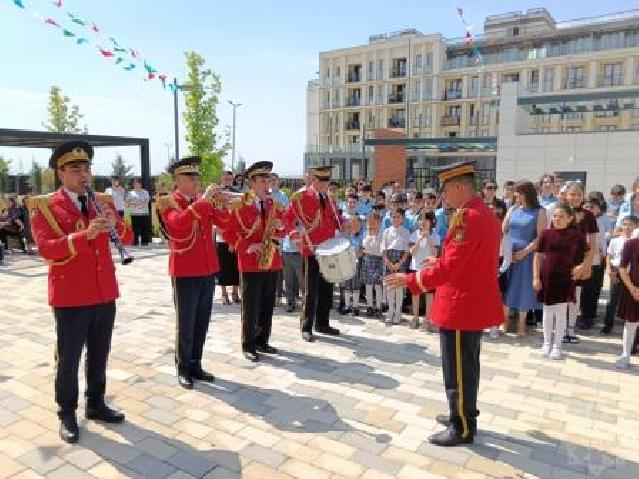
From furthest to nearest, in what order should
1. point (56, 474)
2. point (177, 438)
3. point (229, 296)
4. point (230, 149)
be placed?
point (230, 149) → point (229, 296) → point (177, 438) → point (56, 474)

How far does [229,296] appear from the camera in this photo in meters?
8.53

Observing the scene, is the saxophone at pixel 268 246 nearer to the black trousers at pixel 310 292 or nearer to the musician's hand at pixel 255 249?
the musician's hand at pixel 255 249

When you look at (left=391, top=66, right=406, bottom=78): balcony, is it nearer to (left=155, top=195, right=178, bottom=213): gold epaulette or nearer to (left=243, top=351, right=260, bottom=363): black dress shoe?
(left=243, top=351, right=260, bottom=363): black dress shoe

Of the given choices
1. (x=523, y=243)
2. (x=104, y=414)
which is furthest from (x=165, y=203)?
(x=523, y=243)

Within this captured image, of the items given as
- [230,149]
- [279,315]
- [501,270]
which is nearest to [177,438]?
[279,315]

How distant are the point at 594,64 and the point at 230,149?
38.0 metres

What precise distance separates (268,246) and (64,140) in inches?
428

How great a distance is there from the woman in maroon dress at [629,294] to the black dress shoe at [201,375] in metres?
4.29

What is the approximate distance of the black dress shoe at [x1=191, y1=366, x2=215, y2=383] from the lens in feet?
15.9

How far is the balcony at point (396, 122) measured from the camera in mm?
58344

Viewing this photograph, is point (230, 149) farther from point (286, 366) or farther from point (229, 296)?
point (286, 366)

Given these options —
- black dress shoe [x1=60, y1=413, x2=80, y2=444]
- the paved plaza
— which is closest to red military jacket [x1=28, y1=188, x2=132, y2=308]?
black dress shoe [x1=60, y1=413, x2=80, y2=444]

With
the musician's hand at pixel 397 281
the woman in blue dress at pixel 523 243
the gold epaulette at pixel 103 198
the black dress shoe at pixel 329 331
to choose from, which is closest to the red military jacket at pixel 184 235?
the gold epaulette at pixel 103 198

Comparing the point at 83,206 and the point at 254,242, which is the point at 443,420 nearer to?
the point at 254,242
